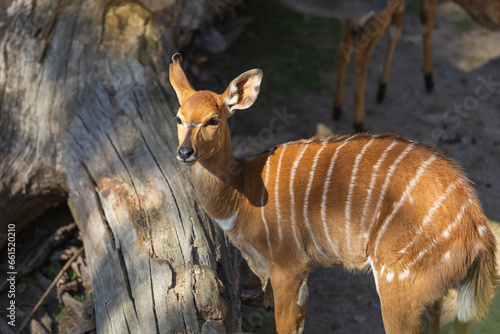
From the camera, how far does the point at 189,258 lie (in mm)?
2824

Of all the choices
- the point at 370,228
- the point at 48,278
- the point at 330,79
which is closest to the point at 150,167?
the point at 48,278

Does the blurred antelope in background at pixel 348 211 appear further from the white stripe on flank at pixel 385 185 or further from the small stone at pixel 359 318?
the small stone at pixel 359 318

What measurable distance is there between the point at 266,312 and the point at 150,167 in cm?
129

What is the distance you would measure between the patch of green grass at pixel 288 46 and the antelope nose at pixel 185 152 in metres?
3.56

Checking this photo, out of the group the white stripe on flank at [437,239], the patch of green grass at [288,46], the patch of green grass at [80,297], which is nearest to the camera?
the white stripe on flank at [437,239]

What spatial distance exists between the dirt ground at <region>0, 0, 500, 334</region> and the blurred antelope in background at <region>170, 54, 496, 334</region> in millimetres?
879

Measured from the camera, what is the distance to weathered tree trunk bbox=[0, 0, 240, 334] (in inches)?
106

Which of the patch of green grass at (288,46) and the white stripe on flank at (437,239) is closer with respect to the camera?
the white stripe on flank at (437,239)

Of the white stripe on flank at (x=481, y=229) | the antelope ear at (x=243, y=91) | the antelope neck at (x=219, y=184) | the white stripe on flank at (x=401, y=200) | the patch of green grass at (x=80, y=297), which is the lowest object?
the patch of green grass at (x=80, y=297)

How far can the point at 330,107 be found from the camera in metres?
5.92

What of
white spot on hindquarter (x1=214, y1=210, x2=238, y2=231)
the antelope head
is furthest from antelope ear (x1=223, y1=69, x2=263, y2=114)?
white spot on hindquarter (x1=214, y1=210, x2=238, y2=231)

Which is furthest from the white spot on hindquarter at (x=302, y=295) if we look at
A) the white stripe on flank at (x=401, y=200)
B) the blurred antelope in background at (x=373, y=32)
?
the blurred antelope in background at (x=373, y=32)

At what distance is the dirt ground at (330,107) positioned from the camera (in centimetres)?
357

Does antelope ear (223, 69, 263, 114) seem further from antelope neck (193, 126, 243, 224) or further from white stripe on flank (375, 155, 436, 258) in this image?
white stripe on flank (375, 155, 436, 258)
